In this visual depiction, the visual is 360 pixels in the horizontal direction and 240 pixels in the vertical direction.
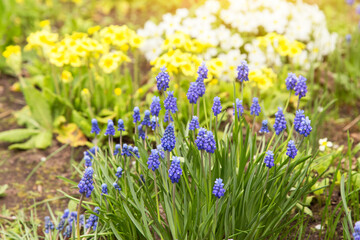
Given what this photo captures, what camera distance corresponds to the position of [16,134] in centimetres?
384

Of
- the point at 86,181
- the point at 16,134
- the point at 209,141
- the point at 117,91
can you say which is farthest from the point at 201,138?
the point at 16,134

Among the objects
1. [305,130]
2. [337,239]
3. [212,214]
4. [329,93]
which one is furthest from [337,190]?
[329,93]

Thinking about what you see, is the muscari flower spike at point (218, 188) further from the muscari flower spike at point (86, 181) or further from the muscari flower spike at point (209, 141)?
the muscari flower spike at point (86, 181)

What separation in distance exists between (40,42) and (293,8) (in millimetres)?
2908

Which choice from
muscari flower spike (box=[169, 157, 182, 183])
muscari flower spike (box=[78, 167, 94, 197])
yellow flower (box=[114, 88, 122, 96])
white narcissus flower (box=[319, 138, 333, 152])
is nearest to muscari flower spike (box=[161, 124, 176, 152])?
muscari flower spike (box=[169, 157, 182, 183])

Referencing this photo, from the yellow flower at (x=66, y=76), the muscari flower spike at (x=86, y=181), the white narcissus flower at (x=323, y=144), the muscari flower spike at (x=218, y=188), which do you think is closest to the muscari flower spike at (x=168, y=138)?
the muscari flower spike at (x=218, y=188)

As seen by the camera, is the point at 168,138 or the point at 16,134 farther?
the point at 16,134

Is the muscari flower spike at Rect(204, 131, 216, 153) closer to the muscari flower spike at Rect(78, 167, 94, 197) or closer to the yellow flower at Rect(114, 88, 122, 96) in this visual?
the muscari flower spike at Rect(78, 167, 94, 197)

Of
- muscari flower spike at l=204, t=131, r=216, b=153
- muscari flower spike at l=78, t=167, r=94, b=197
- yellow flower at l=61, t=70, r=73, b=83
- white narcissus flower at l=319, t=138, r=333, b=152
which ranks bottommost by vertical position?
muscari flower spike at l=78, t=167, r=94, b=197

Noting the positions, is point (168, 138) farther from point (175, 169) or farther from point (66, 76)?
point (66, 76)

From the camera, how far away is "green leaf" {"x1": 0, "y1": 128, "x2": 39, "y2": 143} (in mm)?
3786

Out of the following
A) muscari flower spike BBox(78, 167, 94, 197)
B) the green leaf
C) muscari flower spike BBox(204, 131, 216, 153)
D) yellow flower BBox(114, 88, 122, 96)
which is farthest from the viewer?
yellow flower BBox(114, 88, 122, 96)

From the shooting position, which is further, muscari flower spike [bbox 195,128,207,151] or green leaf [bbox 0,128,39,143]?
green leaf [bbox 0,128,39,143]

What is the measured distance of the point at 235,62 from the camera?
13.9 ft
